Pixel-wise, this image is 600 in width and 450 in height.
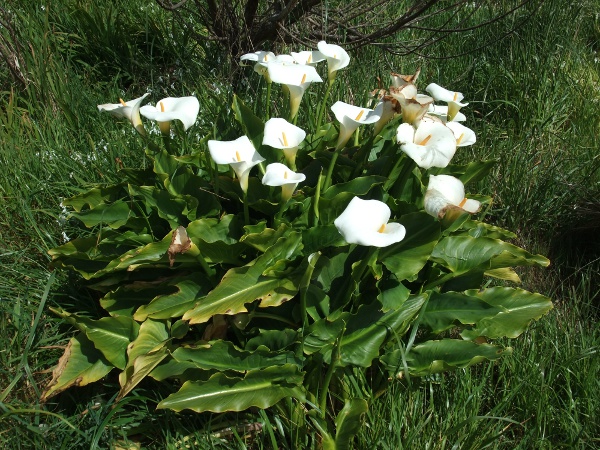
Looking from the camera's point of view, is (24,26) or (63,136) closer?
(63,136)

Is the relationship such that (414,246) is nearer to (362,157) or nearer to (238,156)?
(362,157)

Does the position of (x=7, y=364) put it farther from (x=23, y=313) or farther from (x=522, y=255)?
(x=522, y=255)

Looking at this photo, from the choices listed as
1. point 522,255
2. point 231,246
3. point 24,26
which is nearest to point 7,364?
point 231,246

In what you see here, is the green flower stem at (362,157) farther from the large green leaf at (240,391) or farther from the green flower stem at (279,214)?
the large green leaf at (240,391)

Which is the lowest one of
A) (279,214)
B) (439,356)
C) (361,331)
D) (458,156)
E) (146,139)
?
(458,156)

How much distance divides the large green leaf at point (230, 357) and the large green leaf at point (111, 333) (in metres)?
0.22

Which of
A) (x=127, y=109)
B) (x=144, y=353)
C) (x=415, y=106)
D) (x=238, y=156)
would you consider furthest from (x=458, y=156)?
(x=144, y=353)

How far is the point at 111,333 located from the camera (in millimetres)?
1835

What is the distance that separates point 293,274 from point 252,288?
0.40 feet

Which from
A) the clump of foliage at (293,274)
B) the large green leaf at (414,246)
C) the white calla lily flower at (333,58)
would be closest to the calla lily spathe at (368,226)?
the clump of foliage at (293,274)

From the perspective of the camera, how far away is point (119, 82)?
3.49 m

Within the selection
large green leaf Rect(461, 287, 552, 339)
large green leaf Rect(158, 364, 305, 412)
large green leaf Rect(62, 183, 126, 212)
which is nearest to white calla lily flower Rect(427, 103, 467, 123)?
large green leaf Rect(461, 287, 552, 339)

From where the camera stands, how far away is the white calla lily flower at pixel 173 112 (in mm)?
1820

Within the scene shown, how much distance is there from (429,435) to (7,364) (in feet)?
4.16
